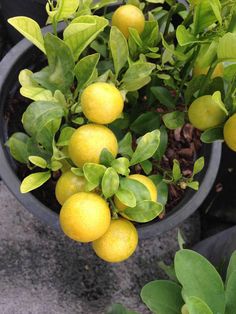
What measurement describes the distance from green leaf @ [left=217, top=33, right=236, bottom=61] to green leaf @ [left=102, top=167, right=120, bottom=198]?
0.60ft

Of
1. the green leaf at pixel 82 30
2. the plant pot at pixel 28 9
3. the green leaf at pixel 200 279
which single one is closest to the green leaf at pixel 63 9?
the green leaf at pixel 82 30

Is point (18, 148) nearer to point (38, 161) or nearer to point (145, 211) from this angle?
point (38, 161)

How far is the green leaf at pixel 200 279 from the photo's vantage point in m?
0.57

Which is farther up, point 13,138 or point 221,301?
point 13,138

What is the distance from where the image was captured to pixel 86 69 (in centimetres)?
59

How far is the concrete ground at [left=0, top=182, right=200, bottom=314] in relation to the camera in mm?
983

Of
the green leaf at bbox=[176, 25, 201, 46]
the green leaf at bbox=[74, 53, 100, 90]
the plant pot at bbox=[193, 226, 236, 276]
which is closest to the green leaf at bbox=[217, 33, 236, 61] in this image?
the green leaf at bbox=[176, 25, 201, 46]

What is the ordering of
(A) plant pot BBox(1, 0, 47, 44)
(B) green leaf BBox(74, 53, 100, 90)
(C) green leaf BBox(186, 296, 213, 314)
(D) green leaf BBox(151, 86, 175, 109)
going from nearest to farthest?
1. (C) green leaf BBox(186, 296, 213, 314)
2. (B) green leaf BBox(74, 53, 100, 90)
3. (D) green leaf BBox(151, 86, 175, 109)
4. (A) plant pot BBox(1, 0, 47, 44)

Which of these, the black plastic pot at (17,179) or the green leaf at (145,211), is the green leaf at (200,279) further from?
the black plastic pot at (17,179)

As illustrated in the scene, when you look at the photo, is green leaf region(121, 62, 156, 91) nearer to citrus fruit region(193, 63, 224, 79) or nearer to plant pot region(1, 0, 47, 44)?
citrus fruit region(193, 63, 224, 79)

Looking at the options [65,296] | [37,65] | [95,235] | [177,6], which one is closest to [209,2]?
[177,6]

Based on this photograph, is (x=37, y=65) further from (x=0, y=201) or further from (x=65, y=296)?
(x=65, y=296)

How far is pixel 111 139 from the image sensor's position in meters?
0.53

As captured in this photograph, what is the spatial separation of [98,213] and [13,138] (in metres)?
0.23
